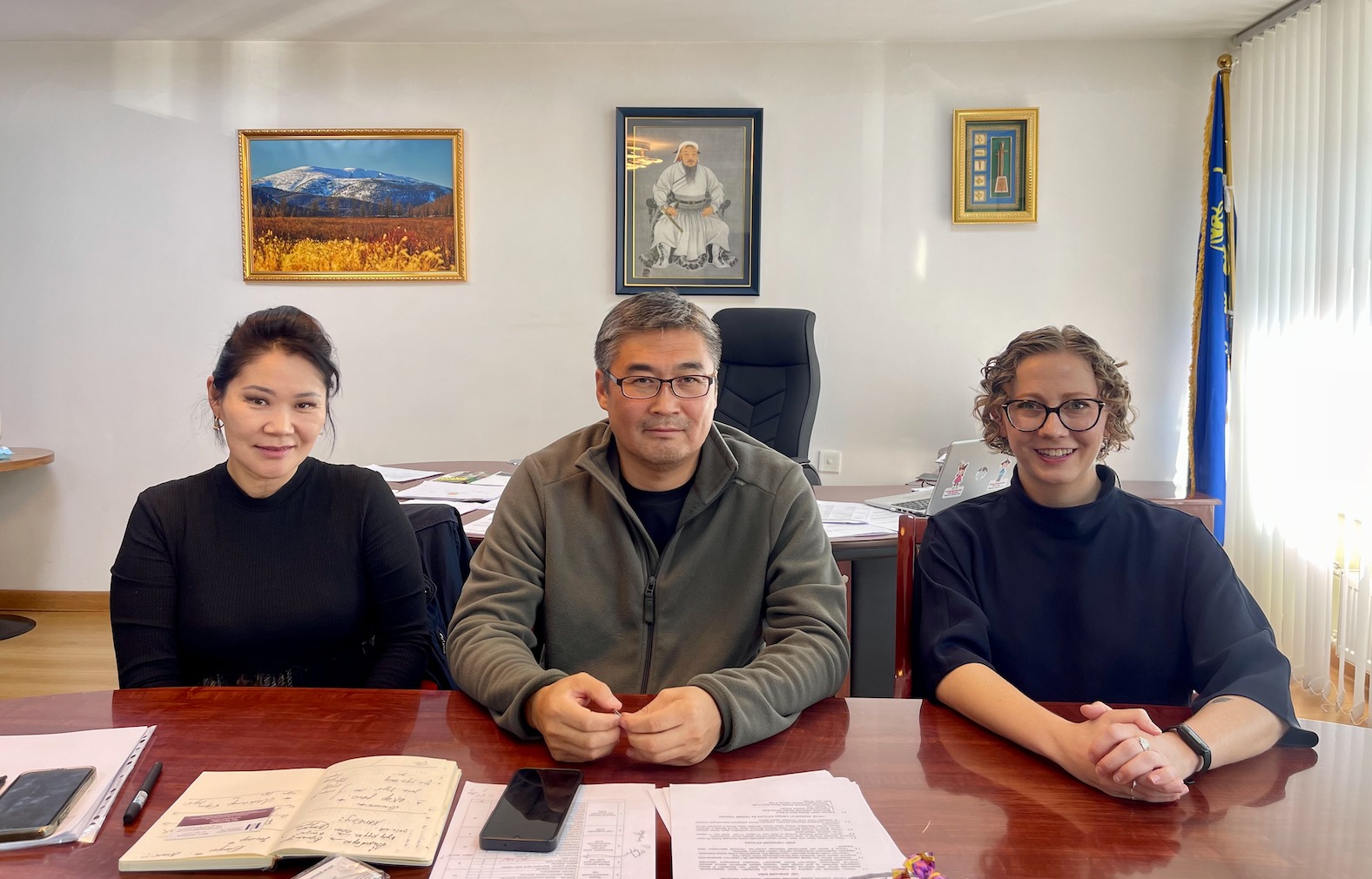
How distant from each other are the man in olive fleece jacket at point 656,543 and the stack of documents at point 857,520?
2.93 feet

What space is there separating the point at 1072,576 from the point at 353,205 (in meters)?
3.77

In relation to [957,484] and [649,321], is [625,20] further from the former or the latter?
[649,321]

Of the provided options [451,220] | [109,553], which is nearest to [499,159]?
[451,220]

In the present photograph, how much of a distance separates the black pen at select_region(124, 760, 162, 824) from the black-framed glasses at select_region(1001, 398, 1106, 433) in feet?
3.94

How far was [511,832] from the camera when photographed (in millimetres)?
870

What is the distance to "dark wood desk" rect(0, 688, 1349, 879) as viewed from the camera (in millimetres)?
850

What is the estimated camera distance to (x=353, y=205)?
423 centimetres

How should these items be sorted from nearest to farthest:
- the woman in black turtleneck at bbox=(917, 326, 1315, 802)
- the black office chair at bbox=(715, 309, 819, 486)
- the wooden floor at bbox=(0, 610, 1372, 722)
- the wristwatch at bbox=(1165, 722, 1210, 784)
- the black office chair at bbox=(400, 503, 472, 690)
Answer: the wristwatch at bbox=(1165, 722, 1210, 784), the woman in black turtleneck at bbox=(917, 326, 1315, 802), the black office chair at bbox=(400, 503, 472, 690), the wooden floor at bbox=(0, 610, 1372, 722), the black office chair at bbox=(715, 309, 819, 486)

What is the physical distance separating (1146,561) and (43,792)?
4.53 ft

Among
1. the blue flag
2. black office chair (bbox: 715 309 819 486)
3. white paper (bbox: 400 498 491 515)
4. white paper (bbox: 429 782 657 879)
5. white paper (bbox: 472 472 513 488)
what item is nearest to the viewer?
white paper (bbox: 429 782 657 879)

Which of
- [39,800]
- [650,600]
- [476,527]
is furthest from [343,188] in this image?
[39,800]

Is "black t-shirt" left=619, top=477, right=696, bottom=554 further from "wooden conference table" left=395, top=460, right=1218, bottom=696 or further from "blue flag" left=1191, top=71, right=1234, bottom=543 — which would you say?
"blue flag" left=1191, top=71, right=1234, bottom=543

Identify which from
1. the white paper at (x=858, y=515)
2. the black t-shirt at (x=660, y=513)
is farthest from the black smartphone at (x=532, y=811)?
the white paper at (x=858, y=515)

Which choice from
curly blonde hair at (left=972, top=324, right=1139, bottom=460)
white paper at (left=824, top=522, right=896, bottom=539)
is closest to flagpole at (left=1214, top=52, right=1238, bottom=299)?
white paper at (left=824, top=522, right=896, bottom=539)
